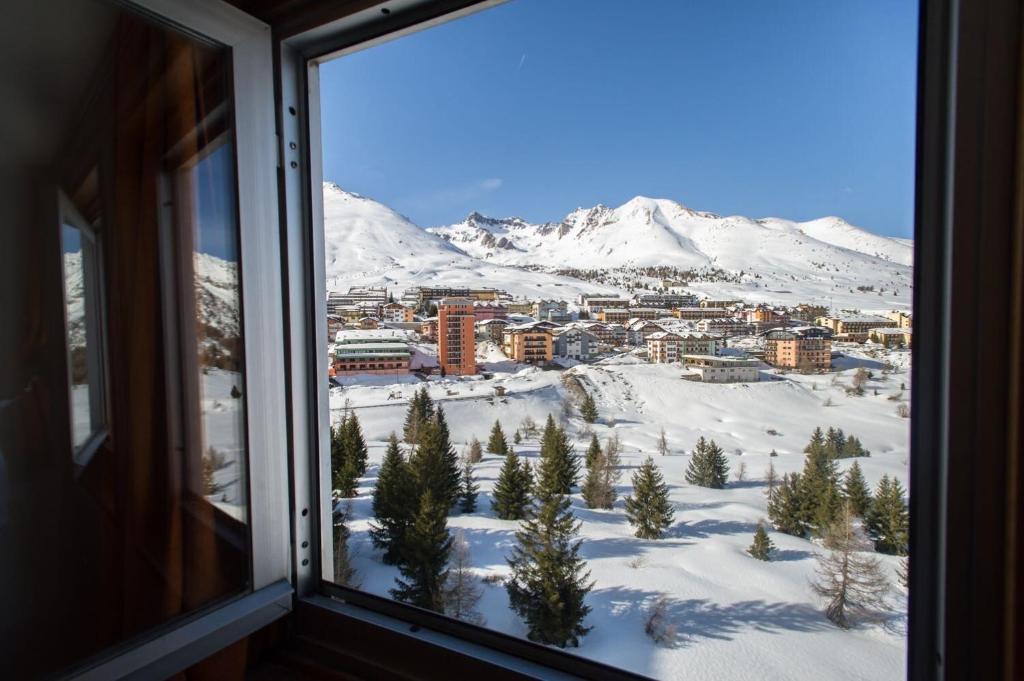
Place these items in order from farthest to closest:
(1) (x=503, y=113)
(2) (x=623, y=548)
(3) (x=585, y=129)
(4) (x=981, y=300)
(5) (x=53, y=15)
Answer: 1. (1) (x=503, y=113)
2. (3) (x=585, y=129)
3. (2) (x=623, y=548)
4. (5) (x=53, y=15)
5. (4) (x=981, y=300)

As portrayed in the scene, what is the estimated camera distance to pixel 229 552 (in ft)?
3.69

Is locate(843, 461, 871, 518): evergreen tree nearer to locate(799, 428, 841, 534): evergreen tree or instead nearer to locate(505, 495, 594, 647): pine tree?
locate(799, 428, 841, 534): evergreen tree

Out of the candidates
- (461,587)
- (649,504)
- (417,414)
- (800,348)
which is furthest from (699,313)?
(461,587)

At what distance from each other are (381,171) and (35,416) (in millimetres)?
976

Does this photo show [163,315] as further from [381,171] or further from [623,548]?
[623,548]

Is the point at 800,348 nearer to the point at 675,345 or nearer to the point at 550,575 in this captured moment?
the point at 675,345

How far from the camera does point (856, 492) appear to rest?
0.81 metres

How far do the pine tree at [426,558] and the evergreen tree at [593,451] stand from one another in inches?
17.0

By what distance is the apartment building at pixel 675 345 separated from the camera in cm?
103

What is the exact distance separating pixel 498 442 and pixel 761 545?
60cm

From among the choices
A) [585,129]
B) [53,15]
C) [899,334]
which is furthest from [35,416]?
[899,334]

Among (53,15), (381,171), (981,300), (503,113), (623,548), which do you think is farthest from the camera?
(381,171)

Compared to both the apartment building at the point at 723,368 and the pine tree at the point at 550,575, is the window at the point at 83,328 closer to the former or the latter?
the pine tree at the point at 550,575

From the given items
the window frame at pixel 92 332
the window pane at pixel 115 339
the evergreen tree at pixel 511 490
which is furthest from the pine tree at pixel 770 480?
the window frame at pixel 92 332
